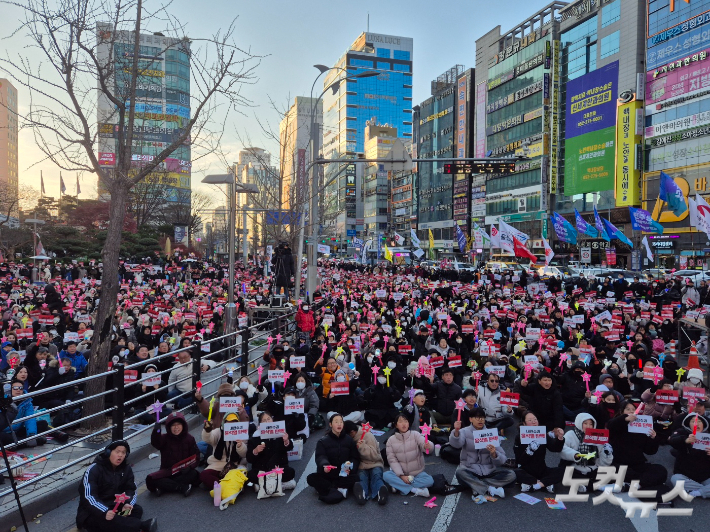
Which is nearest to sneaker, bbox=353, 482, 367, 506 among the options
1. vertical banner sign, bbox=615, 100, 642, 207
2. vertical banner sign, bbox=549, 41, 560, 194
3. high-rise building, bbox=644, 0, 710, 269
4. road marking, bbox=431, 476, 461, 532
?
road marking, bbox=431, 476, 461, 532

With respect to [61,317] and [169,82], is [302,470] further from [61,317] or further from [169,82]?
[169,82]

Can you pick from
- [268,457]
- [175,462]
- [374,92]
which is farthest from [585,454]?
[374,92]

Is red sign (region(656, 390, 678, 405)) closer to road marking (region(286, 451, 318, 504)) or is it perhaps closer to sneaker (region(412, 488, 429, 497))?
sneaker (region(412, 488, 429, 497))

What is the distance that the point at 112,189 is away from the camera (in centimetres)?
840

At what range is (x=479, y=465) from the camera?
6.82 metres

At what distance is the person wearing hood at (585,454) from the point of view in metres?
6.62

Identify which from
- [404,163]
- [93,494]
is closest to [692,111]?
[404,163]

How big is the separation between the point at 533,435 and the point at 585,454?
0.68 meters

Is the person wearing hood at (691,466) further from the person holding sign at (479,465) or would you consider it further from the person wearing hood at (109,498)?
the person wearing hood at (109,498)

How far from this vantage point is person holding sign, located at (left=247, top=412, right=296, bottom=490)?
6527 mm

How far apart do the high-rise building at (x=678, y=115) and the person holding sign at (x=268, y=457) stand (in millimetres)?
42119

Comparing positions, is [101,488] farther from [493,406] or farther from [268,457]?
[493,406]

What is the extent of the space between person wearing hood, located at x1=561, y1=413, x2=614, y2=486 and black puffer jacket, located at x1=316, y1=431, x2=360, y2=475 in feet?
8.53

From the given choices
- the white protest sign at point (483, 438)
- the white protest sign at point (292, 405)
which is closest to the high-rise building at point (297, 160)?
the white protest sign at point (292, 405)
